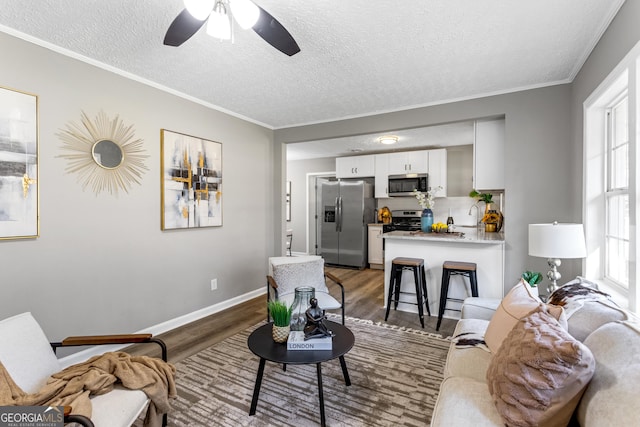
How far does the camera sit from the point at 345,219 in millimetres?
6387

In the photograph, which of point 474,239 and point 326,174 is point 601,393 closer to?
point 474,239

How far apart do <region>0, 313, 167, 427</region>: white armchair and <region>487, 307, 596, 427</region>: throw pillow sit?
5.10ft

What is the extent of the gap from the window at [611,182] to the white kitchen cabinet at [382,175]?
3.73 metres

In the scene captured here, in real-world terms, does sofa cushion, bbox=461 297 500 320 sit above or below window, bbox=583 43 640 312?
below

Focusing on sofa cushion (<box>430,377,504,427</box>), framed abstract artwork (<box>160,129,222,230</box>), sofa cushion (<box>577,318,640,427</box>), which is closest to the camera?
sofa cushion (<box>577,318,640,427</box>)

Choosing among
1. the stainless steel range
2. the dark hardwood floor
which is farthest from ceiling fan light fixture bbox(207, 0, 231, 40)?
the stainless steel range

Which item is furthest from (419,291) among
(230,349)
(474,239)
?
(230,349)

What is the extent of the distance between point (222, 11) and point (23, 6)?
1.26m

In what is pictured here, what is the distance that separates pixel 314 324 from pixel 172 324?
1983 millimetres

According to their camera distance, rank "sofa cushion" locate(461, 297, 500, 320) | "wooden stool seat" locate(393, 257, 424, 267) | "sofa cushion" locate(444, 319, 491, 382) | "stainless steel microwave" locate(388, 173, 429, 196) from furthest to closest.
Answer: "stainless steel microwave" locate(388, 173, 429, 196) < "wooden stool seat" locate(393, 257, 424, 267) < "sofa cushion" locate(461, 297, 500, 320) < "sofa cushion" locate(444, 319, 491, 382)

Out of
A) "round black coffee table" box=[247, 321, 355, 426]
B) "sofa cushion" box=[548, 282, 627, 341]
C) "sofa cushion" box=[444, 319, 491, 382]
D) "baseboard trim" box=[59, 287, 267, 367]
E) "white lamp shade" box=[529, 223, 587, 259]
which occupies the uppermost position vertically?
"white lamp shade" box=[529, 223, 587, 259]

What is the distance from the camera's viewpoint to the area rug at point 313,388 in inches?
72.0

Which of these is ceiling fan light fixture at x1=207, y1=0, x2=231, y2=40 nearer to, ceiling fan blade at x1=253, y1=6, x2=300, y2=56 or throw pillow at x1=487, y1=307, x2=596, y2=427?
ceiling fan blade at x1=253, y1=6, x2=300, y2=56

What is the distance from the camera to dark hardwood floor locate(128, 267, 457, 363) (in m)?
2.77
